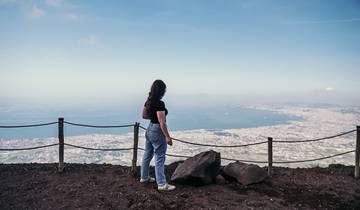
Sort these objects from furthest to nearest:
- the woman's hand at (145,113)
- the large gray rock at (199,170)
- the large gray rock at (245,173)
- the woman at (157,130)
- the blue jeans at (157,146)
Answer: the large gray rock at (245,173) < the large gray rock at (199,170) < the woman's hand at (145,113) < the blue jeans at (157,146) < the woman at (157,130)

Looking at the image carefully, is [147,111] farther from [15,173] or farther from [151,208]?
[15,173]

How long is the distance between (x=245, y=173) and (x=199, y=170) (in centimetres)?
131

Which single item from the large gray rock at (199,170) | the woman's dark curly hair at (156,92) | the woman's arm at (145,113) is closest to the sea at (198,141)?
the woman's arm at (145,113)

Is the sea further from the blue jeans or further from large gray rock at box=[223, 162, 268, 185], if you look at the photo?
large gray rock at box=[223, 162, 268, 185]

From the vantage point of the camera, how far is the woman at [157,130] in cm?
589

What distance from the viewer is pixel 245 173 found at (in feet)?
23.6

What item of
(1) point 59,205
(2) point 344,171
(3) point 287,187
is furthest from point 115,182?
(2) point 344,171

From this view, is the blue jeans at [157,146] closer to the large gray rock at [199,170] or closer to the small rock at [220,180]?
the large gray rock at [199,170]

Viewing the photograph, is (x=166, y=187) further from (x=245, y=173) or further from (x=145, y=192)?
(x=245, y=173)

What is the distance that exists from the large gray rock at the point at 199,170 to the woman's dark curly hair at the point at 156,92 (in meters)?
1.91

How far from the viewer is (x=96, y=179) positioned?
283 inches

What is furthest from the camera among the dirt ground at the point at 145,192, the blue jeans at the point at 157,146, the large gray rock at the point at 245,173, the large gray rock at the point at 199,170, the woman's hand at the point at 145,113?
the large gray rock at the point at 245,173

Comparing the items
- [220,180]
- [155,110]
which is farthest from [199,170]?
[155,110]

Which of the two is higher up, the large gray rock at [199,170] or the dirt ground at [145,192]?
the large gray rock at [199,170]
